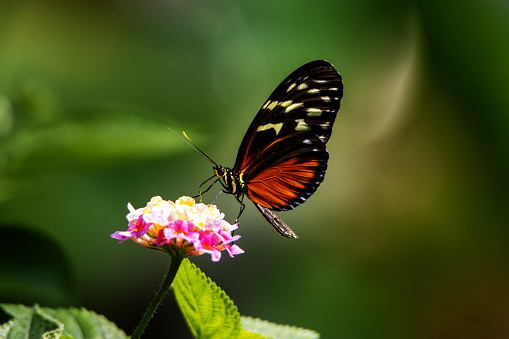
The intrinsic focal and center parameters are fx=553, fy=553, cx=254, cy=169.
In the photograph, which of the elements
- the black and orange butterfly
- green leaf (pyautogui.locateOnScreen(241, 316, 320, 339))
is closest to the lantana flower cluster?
green leaf (pyautogui.locateOnScreen(241, 316, 320, 339))

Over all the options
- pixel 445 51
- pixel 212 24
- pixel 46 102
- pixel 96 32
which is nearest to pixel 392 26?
pixel 445 51

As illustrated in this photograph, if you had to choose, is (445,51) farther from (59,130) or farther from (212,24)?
(59,130)

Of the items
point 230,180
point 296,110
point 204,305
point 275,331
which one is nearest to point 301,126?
point 296,110

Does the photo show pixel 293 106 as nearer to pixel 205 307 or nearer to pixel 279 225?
pixel 279 225

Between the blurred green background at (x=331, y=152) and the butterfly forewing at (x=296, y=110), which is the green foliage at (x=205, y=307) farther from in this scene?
the blurred green background at (x=331, y=152)

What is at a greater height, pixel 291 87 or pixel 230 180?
pixel 291 87

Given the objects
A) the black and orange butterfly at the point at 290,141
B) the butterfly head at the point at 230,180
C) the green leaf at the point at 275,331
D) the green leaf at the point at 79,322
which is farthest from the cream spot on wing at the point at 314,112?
the green leaf at the point at 79,322
